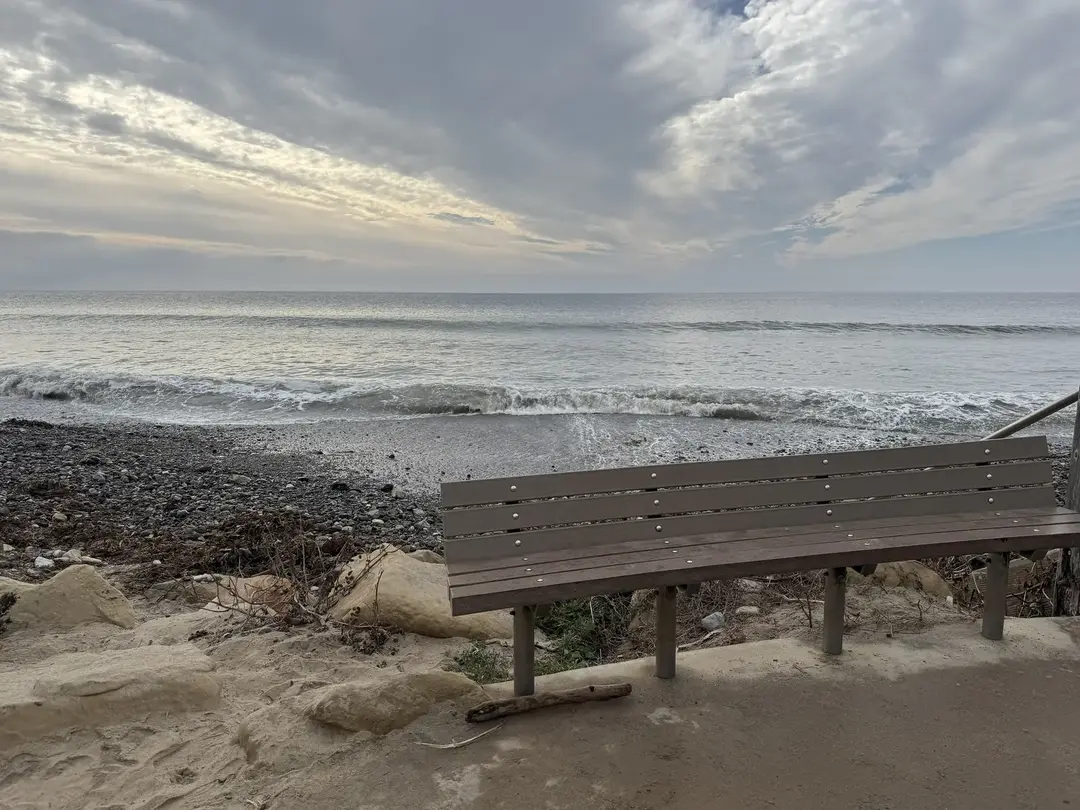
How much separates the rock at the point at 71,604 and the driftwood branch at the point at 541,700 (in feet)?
7.94

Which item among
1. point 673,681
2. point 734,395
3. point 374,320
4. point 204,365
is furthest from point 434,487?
point 374,320

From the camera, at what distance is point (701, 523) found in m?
3.27

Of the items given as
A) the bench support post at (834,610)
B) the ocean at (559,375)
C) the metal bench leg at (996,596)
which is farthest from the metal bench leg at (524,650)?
the ocean at (559,375)

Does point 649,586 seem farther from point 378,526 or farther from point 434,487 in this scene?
point 434,487

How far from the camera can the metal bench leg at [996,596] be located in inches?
133

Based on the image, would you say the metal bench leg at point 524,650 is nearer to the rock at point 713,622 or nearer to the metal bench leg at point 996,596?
the rock at point 713,622

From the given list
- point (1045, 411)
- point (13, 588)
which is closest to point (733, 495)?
point (1045, 411)

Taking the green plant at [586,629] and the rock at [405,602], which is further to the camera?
the green plant at [586,629]

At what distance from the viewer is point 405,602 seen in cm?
384

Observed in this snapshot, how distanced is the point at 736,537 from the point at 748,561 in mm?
326

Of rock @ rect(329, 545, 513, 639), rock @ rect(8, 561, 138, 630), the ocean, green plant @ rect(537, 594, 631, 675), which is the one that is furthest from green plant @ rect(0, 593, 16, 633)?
the ocean

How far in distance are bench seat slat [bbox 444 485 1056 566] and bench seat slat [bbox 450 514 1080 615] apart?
6.8 inches

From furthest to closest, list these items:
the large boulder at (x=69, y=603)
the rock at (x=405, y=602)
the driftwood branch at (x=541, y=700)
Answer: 1. the rock at (x=405, y=602)
2. the large boulder at (x=69, y=603)
3. the driftwood branch at (x=541, y=700)

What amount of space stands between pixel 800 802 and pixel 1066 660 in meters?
1.91
